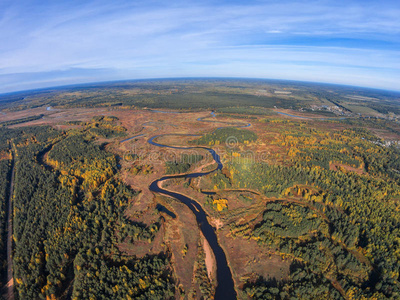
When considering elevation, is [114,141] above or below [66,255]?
above

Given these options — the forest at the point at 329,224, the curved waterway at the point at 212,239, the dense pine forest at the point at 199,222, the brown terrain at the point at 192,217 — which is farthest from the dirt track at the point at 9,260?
the forest at the point at 329,224

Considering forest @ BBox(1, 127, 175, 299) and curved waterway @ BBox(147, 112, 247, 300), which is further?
curved waterway @ BBox(147, 112, 247, 300)

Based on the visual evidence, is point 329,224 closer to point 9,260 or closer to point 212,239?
point 212,239

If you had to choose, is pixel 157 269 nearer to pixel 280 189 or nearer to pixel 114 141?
pixel 280 189

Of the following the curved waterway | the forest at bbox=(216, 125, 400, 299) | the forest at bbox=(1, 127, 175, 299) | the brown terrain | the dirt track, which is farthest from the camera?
the brown terrain

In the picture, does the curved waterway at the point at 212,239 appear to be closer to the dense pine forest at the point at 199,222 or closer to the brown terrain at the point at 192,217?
the dense pine forest at the point at 199,222

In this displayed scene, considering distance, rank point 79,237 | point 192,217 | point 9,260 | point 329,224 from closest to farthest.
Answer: point 9,260 → point 79,237 → point 329,224 → point 192,217

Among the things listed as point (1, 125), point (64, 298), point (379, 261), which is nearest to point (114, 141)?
point (64, 298)

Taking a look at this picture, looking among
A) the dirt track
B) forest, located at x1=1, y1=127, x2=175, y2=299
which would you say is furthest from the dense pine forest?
the dirt track

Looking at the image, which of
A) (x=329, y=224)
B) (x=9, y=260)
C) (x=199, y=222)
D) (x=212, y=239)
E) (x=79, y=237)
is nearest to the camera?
(x=9, y=260)

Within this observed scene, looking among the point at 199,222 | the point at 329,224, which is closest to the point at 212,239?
the point at 199,222

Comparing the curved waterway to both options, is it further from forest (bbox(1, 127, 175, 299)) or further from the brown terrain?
forest (bbox(1, 127, 175, 299))
